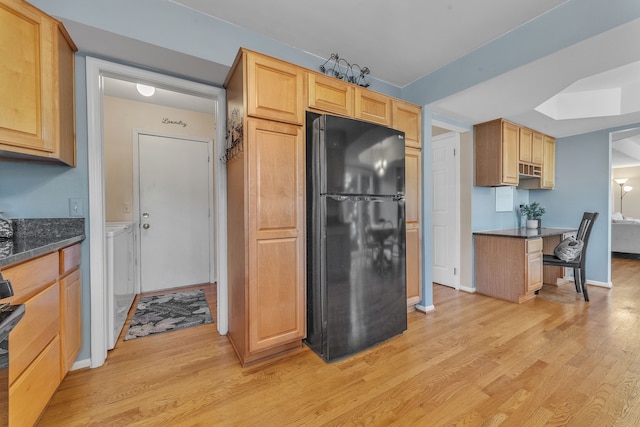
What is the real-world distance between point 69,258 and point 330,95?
6.70 ft

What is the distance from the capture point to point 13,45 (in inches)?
52.3

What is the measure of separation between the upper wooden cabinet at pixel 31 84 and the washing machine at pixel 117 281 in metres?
0.76

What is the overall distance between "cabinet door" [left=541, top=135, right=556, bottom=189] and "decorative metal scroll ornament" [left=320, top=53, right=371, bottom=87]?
3193mm

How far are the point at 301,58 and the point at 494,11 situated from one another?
4.73 feet

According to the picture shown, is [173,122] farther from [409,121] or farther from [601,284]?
A: [601,284]

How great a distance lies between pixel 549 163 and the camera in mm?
4059

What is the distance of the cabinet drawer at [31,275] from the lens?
1.08 m

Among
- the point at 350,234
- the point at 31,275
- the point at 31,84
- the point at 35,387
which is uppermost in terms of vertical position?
the point at 31,84

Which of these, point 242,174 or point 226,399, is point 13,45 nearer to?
point 242,174

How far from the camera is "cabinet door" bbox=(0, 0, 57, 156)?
130 centimetres

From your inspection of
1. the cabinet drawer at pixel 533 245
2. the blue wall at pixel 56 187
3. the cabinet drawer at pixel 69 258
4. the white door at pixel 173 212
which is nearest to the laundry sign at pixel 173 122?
the white door at pixel 173 212

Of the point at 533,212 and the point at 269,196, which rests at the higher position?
the point at 269,196

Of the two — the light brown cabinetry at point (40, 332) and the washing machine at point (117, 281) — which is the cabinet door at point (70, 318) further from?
the washing machine at point (117, 281)

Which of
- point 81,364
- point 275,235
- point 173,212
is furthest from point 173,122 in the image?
point 81,364
